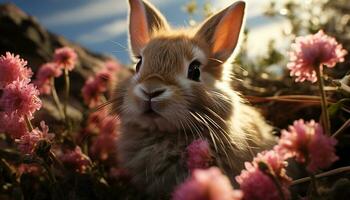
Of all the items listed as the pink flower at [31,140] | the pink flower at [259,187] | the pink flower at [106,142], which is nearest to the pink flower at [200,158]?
the pink flower at [259,187]

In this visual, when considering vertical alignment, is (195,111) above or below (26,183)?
above

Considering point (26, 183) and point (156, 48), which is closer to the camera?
point (26, 183)

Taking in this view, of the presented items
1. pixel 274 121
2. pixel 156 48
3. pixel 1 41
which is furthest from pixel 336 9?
pixel 1 41

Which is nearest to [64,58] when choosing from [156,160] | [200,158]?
[156,160]

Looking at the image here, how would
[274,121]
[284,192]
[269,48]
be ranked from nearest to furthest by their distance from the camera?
[284,192], [274,121], [269,48]

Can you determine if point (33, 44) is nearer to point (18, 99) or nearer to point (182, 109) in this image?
point (182, 109)

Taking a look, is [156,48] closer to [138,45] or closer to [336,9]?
[138,45]

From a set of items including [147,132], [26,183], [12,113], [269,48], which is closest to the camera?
[12,113]

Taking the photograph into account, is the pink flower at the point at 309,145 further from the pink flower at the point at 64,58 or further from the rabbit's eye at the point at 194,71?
the pink flower at the point at 64,58
